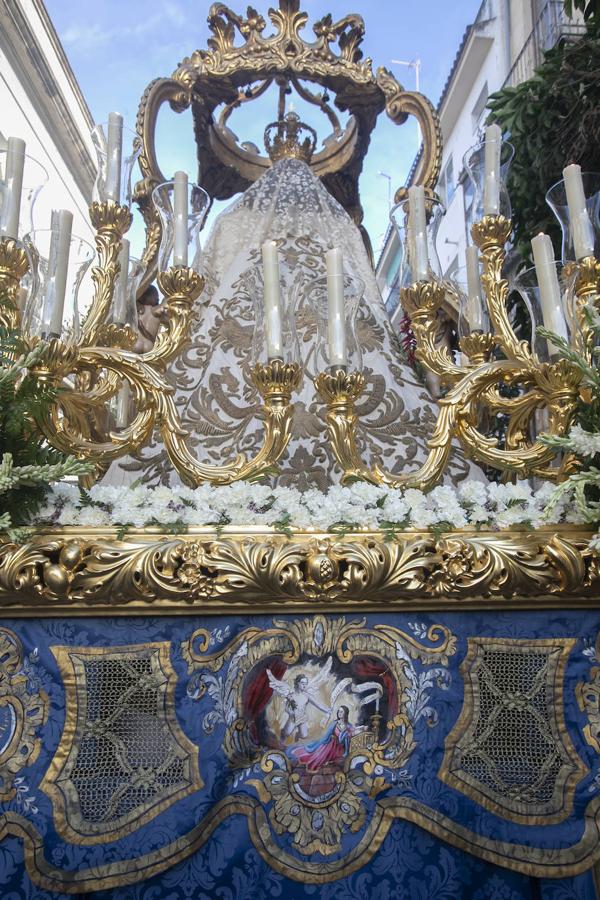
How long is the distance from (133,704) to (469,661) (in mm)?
645

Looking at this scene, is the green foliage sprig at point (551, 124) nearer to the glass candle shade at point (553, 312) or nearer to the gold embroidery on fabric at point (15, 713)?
the glass candle shade at point (553, 312)

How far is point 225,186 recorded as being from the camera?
3283 mm

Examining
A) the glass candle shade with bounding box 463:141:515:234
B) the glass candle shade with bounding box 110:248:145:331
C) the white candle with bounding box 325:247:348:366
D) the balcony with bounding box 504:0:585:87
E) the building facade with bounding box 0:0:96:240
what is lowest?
the white candle with bounding box 325:247:348:366

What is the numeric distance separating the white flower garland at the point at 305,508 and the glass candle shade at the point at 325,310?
300mm

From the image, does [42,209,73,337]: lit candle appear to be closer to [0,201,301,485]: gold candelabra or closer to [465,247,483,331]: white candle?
[0,201,301,485]: gold candelabra

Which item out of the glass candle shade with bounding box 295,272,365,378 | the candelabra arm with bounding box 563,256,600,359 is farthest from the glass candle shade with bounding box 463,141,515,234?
the glass candle shade with bounding box 295,272,365,378

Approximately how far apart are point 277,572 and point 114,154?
1.09m

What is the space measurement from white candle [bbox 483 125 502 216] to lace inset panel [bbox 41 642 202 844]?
127 centimetres

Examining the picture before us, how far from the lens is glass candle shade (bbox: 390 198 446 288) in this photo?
1805 mm

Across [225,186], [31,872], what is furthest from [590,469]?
[225,186]

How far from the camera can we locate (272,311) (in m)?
1.59

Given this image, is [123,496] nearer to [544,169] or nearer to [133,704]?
[133,704]

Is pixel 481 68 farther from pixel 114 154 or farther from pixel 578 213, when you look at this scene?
pixel 114 154

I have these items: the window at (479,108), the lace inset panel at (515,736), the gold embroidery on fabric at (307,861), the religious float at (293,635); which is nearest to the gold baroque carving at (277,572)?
the religious float at (293,635)
